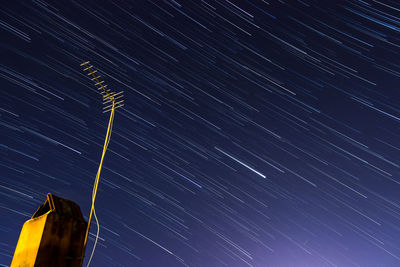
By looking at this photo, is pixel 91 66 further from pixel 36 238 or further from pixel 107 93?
pixel 36 238

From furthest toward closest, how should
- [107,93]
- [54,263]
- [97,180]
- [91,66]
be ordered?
[91,66], [107,93], [97,180], [54,263]

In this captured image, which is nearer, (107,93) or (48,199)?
(48,199)

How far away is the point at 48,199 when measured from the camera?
5.04 ft

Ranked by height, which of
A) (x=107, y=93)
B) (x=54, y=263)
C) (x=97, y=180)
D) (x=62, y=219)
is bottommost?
(x=54, y=263)

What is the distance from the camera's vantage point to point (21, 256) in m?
1.43

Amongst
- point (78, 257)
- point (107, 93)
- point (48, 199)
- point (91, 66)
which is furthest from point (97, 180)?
point (91, 66)

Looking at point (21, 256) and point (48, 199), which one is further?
point (48, 199)

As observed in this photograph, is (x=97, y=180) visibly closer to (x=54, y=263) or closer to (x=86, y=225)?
(x=86, y=225)

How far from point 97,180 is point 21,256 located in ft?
2.09

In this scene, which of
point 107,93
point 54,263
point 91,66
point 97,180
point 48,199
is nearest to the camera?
point 54,263

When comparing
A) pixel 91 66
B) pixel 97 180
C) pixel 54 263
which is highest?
pixel 91 66

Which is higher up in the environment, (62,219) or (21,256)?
(62,219)

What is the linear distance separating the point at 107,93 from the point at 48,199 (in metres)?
1.46

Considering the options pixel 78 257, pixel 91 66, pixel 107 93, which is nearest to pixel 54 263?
pixel 78 257
